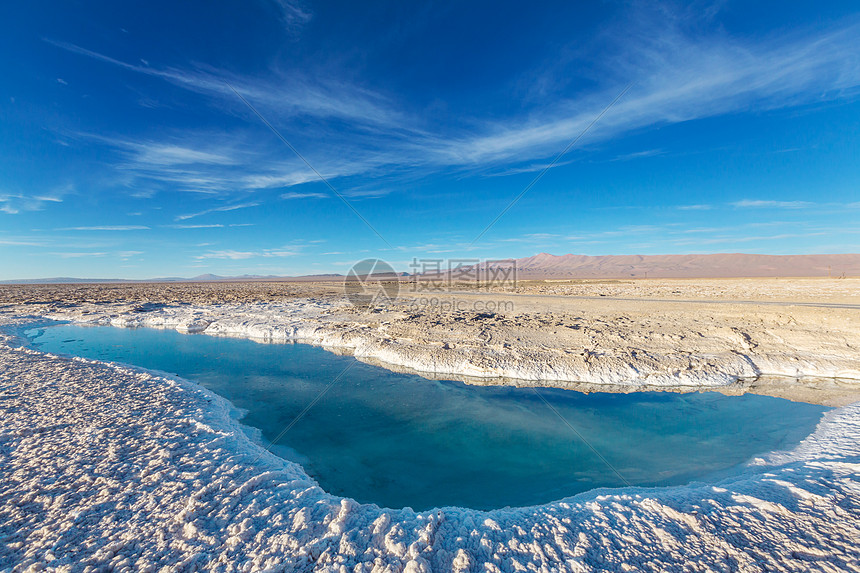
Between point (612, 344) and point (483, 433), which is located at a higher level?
point (612, 344)

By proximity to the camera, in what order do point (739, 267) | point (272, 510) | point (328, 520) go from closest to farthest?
1. point (328, 520)
2. point (272, 510)
3. point (739, 267)

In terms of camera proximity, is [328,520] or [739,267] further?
[739,267]

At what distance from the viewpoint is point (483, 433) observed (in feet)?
24.2

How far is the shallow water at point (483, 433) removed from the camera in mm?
5641

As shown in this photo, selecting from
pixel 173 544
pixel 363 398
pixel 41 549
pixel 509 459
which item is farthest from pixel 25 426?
pixel 509 459

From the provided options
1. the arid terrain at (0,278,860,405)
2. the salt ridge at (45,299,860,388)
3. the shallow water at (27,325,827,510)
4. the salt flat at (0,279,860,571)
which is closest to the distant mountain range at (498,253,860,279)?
the arid terrain at (0,278,860,405)

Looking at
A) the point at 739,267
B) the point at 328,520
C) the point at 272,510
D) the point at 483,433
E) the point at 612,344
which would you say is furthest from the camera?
the point at 739,267

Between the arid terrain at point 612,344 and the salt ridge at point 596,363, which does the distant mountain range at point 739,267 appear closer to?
the arid terrain at point 612,344

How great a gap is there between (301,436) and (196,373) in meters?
5.96

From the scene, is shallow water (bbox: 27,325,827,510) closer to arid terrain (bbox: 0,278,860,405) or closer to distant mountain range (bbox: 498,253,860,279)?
arid terrain (bbox: 0,278,860,405)

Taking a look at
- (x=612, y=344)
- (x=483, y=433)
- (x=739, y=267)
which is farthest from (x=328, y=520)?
(x=739, y=267)

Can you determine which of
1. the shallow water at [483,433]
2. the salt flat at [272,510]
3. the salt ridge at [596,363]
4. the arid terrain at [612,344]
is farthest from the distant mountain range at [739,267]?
the salt flat at [272,510]

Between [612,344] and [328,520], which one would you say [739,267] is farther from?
[328,520]

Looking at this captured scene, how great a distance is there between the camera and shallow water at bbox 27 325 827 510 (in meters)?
5.64
